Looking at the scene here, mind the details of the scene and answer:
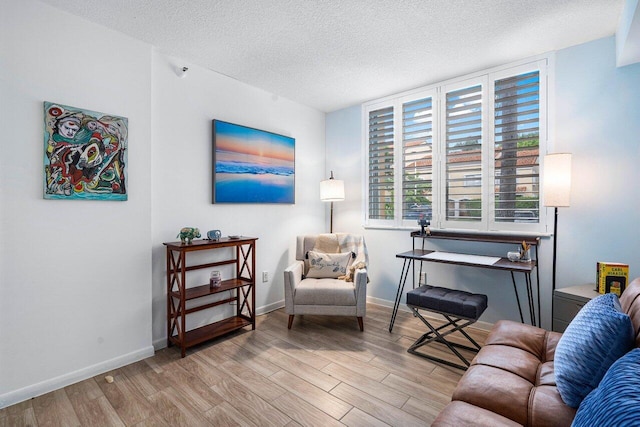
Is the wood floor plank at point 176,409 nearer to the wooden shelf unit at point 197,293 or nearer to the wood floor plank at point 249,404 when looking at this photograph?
the wood floor plank at point 249,404

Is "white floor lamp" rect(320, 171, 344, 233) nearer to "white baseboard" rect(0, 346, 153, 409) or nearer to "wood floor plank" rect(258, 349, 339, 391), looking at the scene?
"wood floor plank" rect(258, 349, 339, 391)

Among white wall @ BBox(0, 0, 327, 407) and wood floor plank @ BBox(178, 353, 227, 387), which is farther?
wood floor plank @ BBox(178, 353, 227, 387)

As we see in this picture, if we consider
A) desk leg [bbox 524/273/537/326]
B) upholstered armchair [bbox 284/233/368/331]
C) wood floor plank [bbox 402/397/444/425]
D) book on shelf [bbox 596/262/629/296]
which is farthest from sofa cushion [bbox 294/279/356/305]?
book on shelf [bbox 596/262/629/296]

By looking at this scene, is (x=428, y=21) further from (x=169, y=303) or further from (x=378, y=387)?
(x=169, y=303)

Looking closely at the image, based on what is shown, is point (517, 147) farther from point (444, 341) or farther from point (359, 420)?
point (359, 420)

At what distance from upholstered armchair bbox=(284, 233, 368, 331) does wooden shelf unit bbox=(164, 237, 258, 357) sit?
0.44m

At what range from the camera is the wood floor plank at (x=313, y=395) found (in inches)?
72.6

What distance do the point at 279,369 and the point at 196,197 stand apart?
→ 1717 mm

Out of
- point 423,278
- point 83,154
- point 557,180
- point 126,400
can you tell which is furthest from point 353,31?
point 126,400

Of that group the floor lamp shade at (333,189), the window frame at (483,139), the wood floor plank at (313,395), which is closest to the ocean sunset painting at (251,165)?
the floor lamp shade at (333,189)

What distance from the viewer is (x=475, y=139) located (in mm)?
3068

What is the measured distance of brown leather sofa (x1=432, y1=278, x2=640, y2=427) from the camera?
3.66 feet

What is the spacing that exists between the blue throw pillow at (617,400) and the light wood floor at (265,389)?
43.5 inches

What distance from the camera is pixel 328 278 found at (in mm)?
3273
